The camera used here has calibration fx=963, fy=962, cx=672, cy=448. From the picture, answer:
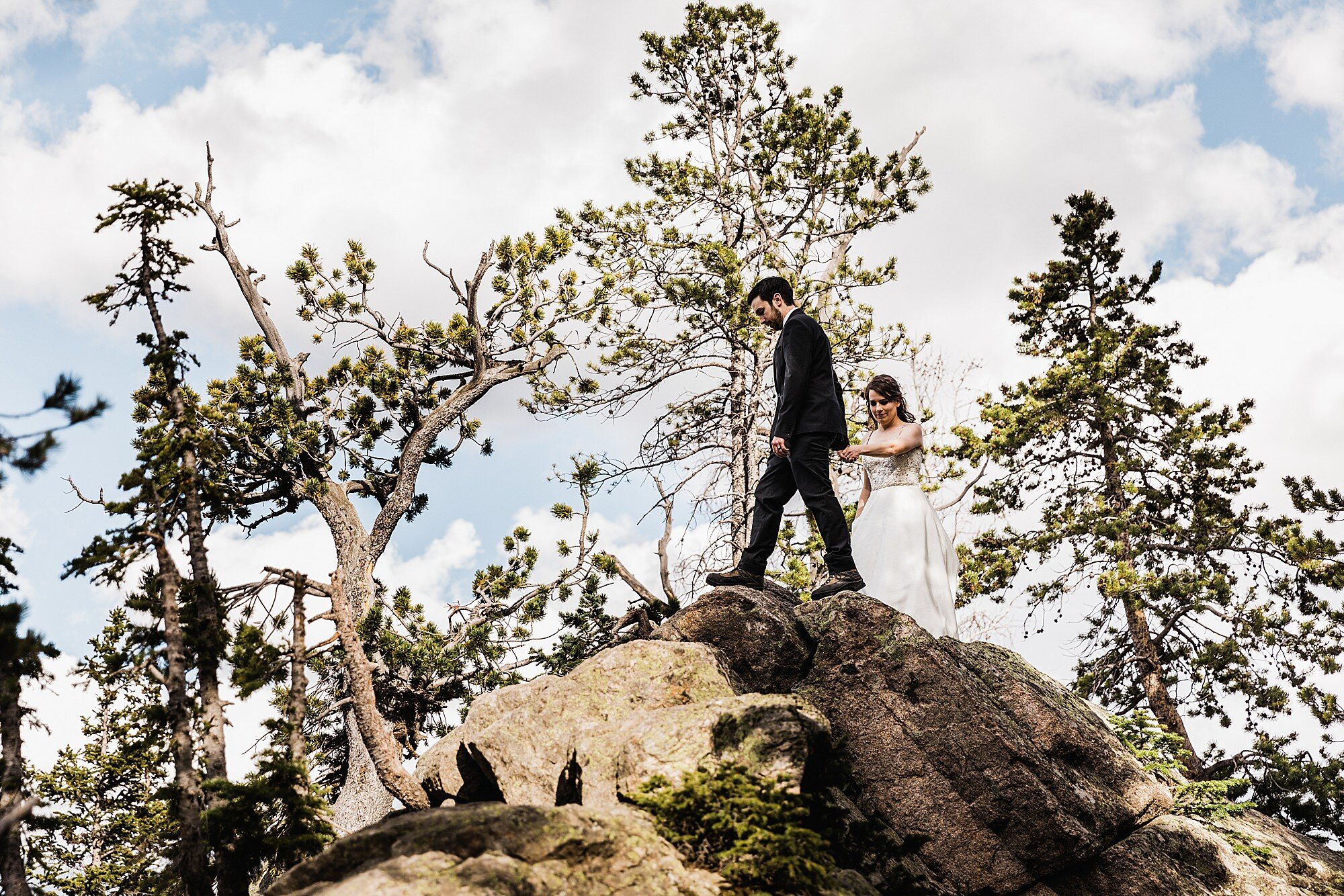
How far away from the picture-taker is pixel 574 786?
6336 millimetres

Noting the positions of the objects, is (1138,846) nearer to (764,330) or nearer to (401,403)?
(764,330)

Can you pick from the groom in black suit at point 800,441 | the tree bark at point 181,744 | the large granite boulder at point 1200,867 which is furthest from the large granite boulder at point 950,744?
the tree bark at point 181,744

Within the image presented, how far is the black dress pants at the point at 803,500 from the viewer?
8.29 m

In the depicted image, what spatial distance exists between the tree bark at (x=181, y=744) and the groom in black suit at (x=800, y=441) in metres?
4.31

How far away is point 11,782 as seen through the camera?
634 centimetres

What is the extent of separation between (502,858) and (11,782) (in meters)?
3.97

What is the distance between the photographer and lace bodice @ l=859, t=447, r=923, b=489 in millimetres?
9516

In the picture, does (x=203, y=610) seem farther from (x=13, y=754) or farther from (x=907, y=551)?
(x=907, y=551)

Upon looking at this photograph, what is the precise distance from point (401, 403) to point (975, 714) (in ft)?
39.7

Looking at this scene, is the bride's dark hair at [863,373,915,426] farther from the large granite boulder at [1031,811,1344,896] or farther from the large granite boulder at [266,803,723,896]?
the large granite boulder at [266,803,723,896]

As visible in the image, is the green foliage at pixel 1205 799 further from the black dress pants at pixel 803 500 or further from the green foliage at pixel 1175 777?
the black dress pants at pixel 803 500

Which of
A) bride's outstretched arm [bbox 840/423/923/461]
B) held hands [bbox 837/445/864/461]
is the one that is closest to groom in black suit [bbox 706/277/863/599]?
held hands [bbox 837/445/864/461]

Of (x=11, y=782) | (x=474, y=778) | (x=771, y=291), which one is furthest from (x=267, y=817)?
(x=771, y=291)

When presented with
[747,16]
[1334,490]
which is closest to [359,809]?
[1334,490]
